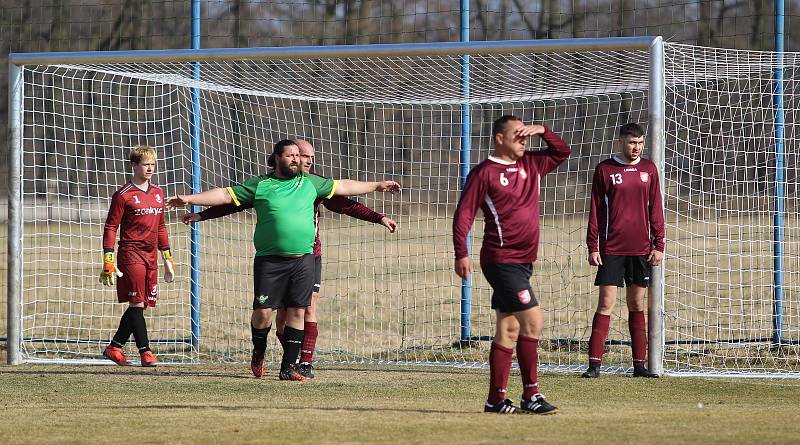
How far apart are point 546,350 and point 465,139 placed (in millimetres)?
2189

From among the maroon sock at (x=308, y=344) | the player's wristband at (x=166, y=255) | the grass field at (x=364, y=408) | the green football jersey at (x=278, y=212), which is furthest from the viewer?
the player's wristband at (x=166, y=255)

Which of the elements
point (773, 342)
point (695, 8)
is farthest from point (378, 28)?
point (773, 342)

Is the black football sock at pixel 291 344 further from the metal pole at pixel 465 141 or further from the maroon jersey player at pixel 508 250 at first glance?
the metal pole at pixel 465 141

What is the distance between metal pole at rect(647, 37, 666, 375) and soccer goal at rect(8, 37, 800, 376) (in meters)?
0.02

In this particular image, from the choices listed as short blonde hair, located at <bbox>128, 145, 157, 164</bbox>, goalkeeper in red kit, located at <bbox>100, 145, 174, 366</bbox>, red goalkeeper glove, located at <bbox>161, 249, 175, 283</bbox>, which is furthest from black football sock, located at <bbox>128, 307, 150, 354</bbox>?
short blonde hair, located at <bbox>128, 145, 157, 164</bbox>

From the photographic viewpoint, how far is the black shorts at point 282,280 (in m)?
8.75

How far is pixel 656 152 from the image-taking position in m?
9.24

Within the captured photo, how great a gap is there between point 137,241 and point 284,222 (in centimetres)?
184

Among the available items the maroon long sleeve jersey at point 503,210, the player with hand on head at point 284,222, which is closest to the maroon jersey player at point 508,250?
the maroon long sleeve jersey at point 503,210

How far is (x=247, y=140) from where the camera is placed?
1295 cm

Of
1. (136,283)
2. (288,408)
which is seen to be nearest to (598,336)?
(288,408)

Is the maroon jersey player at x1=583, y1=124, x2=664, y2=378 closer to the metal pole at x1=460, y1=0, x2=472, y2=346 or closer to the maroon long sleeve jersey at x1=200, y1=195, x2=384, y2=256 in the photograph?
the maroon long sleeve jersey at x1=200, y1=195, x2=384, y2=256

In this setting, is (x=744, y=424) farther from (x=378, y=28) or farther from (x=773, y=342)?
(x=378, y=28)

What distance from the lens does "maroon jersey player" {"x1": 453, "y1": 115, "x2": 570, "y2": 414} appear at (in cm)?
689
